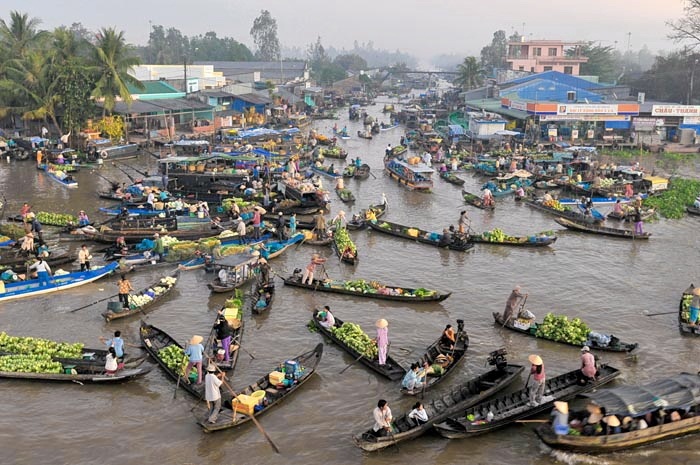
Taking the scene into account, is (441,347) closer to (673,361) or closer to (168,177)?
(673,361)

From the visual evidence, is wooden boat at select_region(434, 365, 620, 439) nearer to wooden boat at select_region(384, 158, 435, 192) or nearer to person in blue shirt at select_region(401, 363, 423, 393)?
person in blue shirt at select_region(401, 363, 423, 393)

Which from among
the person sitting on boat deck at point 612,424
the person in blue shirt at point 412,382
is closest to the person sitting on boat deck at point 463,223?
the person in blue shirt at point 412,382

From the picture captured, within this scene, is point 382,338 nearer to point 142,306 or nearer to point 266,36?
point 142,306

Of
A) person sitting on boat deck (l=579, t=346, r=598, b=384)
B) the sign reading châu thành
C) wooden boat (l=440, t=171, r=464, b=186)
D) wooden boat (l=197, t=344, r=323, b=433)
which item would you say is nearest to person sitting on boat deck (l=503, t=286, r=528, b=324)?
person sitting on boat deck (l=579, t=346, r=598, b=384)

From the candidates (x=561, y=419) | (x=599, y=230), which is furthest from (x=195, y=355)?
(x=599, y=230)

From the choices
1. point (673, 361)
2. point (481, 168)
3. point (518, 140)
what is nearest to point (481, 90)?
point (518, 140)

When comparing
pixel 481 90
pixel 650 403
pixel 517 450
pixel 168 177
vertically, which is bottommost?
pixel 517 450
